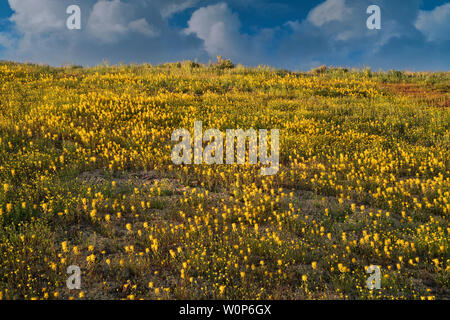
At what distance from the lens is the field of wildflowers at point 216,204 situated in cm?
468

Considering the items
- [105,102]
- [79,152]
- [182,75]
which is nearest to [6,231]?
[79,152]

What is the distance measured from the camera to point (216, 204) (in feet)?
22.8

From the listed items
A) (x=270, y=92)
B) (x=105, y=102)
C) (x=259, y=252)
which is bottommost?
(x=259, y=252)

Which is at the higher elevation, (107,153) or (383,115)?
(383,115)

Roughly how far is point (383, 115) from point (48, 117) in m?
12.7

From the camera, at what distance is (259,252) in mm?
5305

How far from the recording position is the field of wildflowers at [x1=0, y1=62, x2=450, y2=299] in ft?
15.4

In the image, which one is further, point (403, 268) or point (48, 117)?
point (48, 117)

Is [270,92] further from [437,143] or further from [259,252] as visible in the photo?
[259,252]

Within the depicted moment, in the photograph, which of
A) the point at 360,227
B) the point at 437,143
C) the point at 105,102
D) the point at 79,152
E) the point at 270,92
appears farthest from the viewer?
the point at 270,92
